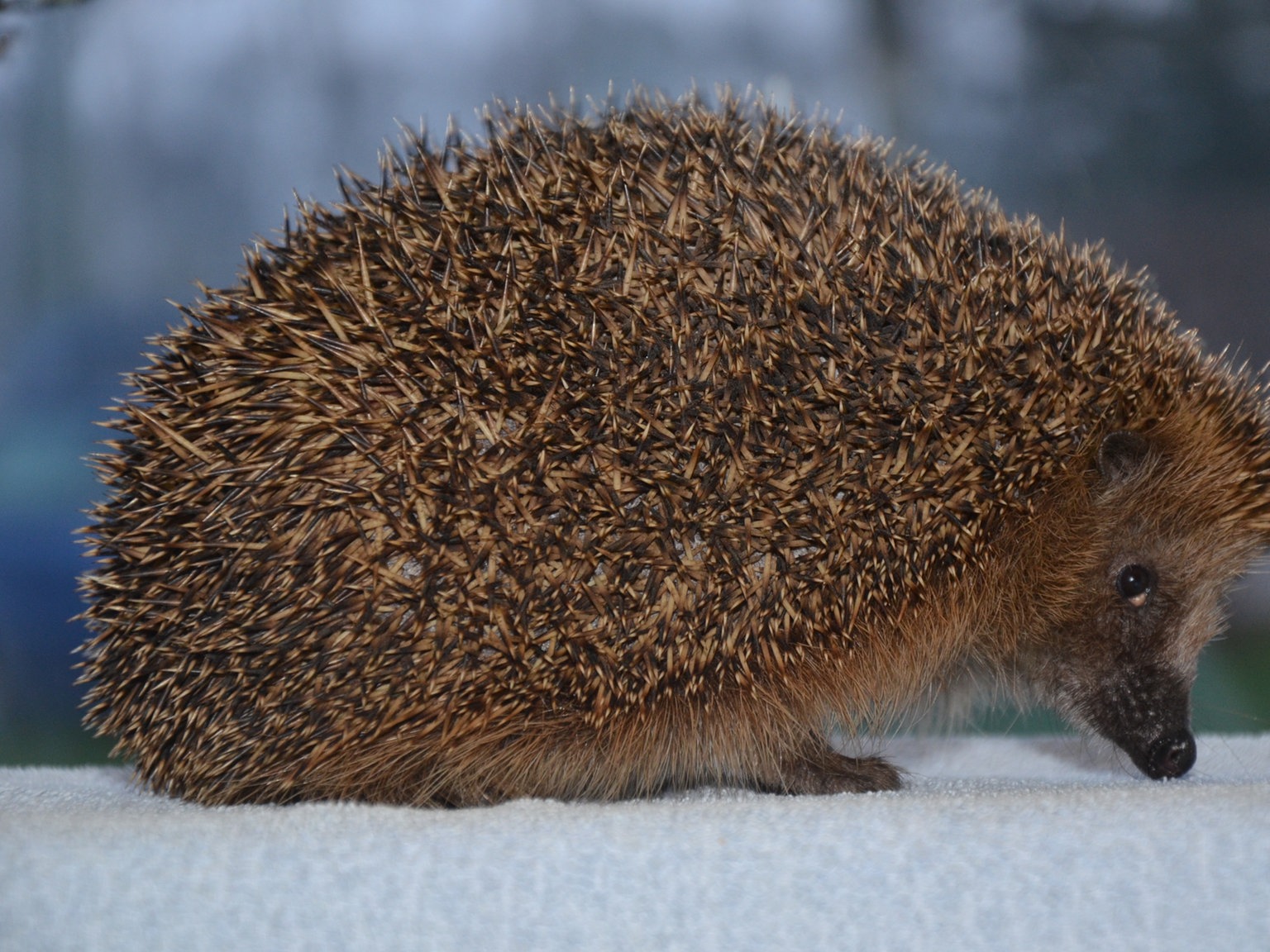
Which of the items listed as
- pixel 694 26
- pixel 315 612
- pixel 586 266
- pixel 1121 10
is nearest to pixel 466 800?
pixel 315 612

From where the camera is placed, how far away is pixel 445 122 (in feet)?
10.0

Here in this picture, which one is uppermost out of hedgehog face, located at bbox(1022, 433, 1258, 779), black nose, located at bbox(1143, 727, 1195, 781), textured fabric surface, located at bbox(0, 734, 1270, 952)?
hedgehog face, located at bbox(1022, 433, 1258, 779)

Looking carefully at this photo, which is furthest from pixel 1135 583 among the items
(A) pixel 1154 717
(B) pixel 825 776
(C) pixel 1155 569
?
(B) pixel 825 776

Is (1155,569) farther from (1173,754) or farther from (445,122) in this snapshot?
(445,122)

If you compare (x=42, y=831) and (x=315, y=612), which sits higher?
(x=315, y=612)

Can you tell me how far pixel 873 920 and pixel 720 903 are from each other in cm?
18

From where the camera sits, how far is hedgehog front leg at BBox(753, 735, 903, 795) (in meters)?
1.97

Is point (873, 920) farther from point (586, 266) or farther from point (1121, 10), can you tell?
point (1121, 10)

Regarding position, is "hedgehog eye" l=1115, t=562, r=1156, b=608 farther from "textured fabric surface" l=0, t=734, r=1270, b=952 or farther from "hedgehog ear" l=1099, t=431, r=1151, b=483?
"textured fabric surface" l=0, t=734, r=1270, b=952

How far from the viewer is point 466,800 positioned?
1779mm

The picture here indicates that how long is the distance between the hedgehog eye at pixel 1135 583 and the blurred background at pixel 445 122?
55.3 inches

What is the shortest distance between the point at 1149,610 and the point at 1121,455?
0.29 metres

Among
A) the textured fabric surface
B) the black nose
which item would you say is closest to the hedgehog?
the black nose

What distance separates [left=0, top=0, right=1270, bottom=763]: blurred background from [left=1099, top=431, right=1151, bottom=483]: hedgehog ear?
5.00 ft
